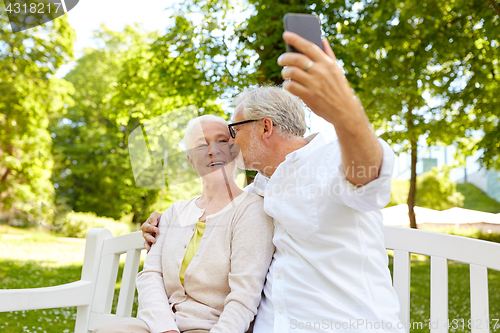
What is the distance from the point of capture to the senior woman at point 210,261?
1.58 m

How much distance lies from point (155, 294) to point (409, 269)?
1.11m

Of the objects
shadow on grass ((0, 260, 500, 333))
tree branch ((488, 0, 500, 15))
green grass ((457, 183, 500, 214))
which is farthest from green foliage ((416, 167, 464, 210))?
tree branch ((488, 0, 500, 15))

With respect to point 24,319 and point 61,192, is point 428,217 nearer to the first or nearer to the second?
point 24,319

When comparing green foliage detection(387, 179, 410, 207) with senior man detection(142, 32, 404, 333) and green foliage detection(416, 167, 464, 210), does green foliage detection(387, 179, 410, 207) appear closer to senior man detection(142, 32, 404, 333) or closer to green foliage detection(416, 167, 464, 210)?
green foliage detection(416, 167, 464, 210)

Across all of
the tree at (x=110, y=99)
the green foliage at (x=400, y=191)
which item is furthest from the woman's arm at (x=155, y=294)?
the green foliage at (x=400, y=191)

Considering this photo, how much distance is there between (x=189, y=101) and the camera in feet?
15.7

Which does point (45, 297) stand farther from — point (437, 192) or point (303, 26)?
point (437, 192)

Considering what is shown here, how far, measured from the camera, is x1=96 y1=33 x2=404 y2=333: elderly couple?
146cm

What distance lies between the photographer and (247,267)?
160 centimetres

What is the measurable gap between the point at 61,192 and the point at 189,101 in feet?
38.1

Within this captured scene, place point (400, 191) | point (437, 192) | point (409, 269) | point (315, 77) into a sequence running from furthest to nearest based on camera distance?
point (437, 192) → point (400, 191) → point (409, 269) → point (315, 77)

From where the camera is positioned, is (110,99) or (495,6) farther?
(110,99)

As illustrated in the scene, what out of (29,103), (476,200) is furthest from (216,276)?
(476,200)

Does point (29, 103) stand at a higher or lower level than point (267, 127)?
higher
